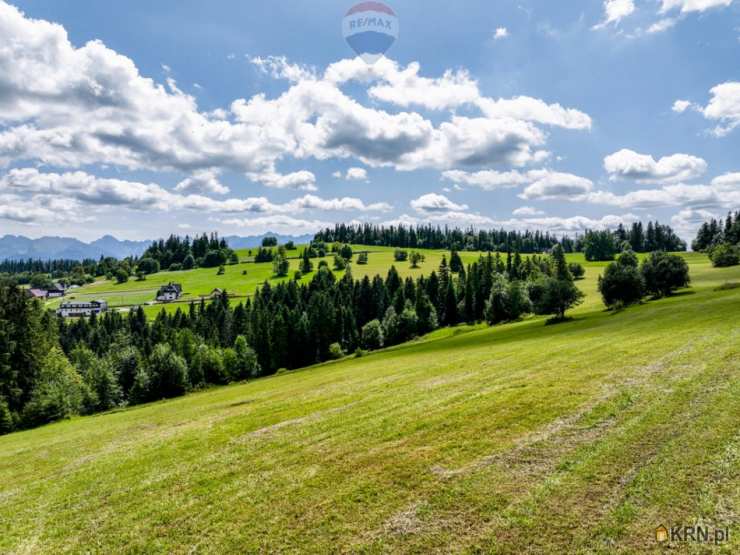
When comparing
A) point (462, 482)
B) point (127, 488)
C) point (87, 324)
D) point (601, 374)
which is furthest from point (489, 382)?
point (87, 324)

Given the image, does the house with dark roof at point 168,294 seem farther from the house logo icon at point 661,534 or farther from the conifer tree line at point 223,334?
the house logo icon at point 661,534

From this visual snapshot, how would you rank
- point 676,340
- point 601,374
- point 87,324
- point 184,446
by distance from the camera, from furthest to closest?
1. point 87,324
2. point 676,340
3. point 601,374
4. point 184,446

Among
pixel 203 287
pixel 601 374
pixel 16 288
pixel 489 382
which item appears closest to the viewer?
pixel 601 374

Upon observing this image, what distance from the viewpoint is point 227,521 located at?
1188 centimetres

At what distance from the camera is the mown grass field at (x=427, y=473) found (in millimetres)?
10234

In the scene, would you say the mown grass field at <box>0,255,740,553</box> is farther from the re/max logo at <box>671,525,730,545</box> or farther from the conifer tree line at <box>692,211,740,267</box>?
the conifer tree line at <box>692,211,740,267</box>

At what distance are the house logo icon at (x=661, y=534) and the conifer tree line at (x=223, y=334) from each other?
6764 cm

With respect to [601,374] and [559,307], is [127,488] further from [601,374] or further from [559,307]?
[559,307]

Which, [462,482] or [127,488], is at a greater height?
[462,482]

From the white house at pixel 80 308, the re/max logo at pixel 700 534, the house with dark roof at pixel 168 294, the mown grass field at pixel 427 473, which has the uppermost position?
the re/max logo at pixel 700 534

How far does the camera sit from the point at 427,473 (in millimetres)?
13344

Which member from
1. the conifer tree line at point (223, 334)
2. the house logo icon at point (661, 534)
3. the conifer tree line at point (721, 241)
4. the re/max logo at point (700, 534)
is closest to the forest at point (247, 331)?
the conifer tree line at point (223, 334)

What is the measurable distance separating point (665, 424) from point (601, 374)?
8.34 metres

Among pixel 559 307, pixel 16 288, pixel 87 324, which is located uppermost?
pixel 16 288
